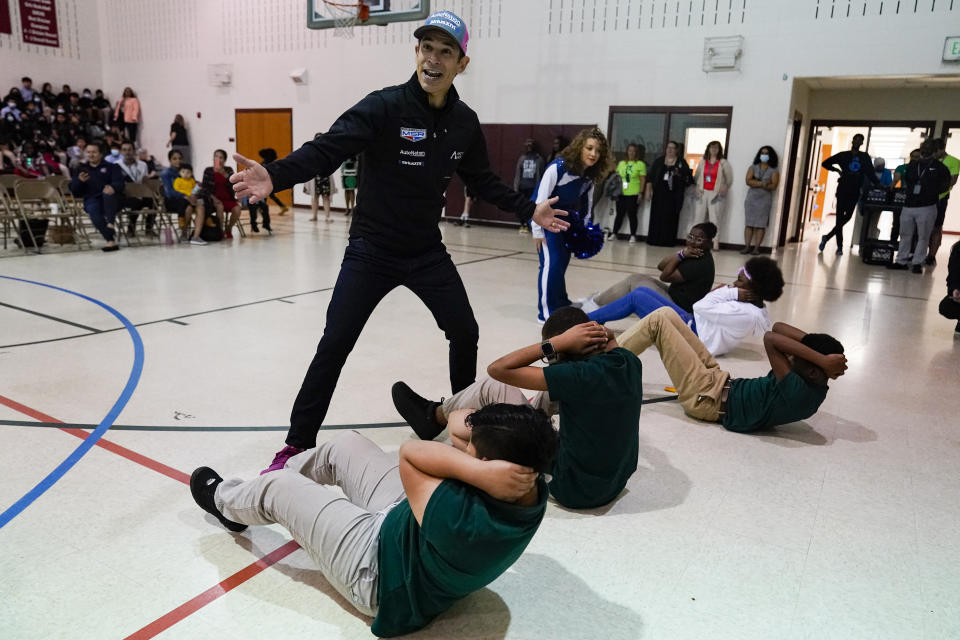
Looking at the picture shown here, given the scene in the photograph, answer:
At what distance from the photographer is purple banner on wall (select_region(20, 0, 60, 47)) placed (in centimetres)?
1669

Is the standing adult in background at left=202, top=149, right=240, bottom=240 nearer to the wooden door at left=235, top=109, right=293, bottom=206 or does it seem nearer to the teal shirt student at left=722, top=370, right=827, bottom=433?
the wooden door at left=235, top=109, right=293, bottom=206

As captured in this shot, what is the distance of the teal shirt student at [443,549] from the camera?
1.62 m

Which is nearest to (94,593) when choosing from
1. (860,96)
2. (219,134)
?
(860,96)

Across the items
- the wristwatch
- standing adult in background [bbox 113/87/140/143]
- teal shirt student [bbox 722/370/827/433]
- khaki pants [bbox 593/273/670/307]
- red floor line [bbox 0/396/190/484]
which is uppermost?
standing adult in background [bbox 113/87/140/143]

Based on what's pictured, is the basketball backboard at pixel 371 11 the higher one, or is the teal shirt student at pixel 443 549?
the basketball backboard at pixel 371 11

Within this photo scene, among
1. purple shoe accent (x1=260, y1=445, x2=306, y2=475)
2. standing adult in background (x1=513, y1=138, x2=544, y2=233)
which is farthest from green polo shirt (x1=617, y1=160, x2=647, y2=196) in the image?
purple shoe accent (x1=260, y1=445, x2=306, y2=475)

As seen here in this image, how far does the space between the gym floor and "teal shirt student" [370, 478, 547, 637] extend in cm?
19

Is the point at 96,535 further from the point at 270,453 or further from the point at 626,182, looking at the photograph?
the point at 626,182

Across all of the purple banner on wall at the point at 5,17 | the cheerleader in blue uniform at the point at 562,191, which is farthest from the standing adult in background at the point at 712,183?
the purple banner on wall at the point at 5,17

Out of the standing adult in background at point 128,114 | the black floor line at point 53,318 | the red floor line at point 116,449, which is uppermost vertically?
the standing adult in background at point 128,114

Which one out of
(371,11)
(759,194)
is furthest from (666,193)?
(371,11)

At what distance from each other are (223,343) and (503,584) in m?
3.27

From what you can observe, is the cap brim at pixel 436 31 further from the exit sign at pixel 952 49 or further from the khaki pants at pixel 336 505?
the exit sign at pixel 952 49

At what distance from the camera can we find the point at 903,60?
965 centimetres
